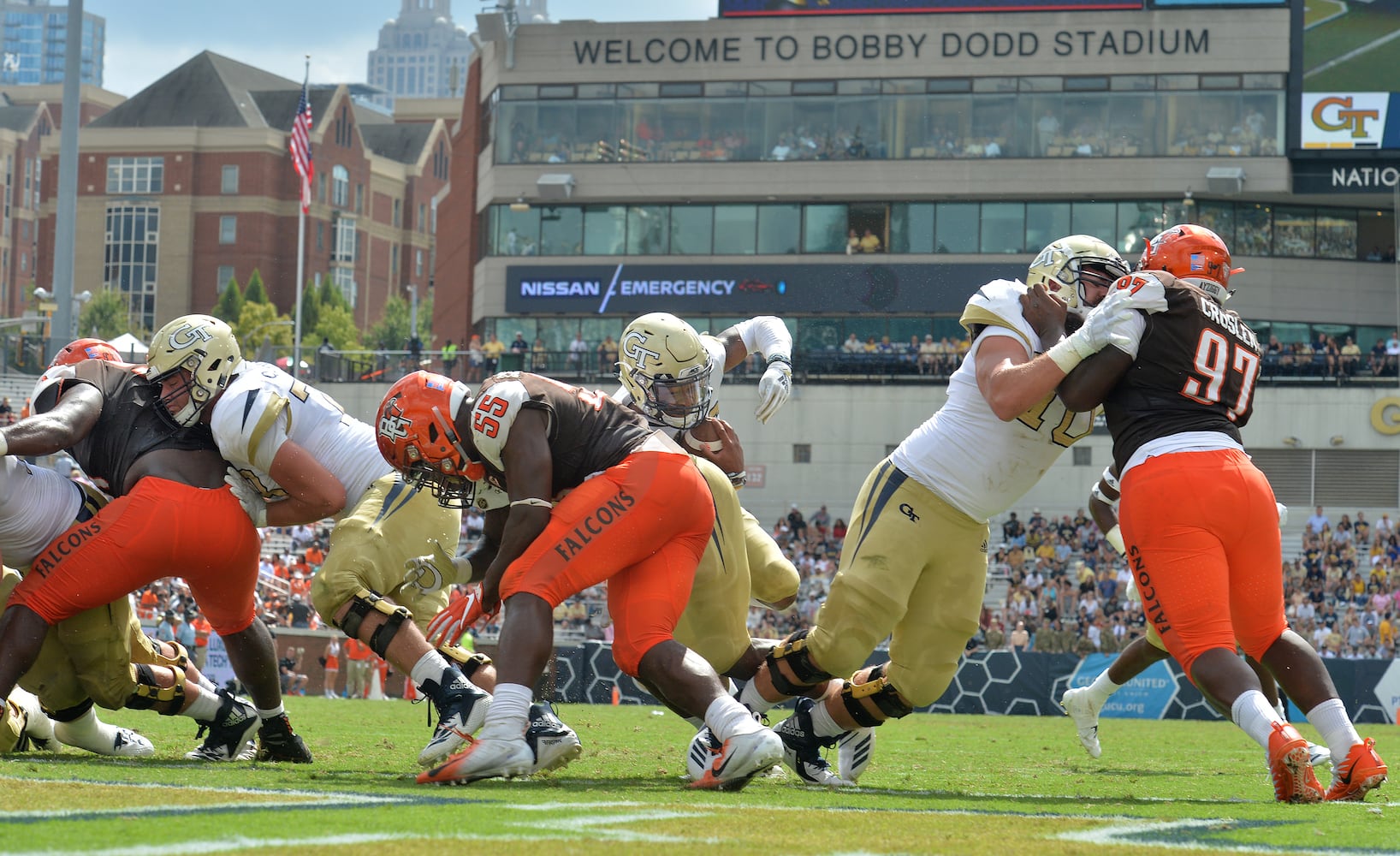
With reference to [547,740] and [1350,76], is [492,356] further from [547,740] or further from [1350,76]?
[547,740]

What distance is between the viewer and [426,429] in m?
6.41

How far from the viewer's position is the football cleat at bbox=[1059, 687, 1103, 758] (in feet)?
30.5

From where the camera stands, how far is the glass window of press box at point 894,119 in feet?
127

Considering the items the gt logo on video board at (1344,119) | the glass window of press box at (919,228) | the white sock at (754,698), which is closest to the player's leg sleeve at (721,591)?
the white sock at (754,698)

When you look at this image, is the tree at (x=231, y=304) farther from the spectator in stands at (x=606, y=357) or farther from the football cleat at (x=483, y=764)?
the football cleat at (x=483, y=764)

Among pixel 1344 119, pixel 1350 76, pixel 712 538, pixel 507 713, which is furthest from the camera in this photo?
pixel 1344 119

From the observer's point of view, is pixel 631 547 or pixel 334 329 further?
pixel 334 329

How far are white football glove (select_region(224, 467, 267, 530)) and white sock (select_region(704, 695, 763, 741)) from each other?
8.07 ft

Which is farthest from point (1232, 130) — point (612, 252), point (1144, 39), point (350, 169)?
point (350, 169)

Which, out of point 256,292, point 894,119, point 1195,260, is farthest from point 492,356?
point 256,292

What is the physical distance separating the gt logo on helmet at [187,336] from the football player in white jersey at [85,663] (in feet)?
1.57

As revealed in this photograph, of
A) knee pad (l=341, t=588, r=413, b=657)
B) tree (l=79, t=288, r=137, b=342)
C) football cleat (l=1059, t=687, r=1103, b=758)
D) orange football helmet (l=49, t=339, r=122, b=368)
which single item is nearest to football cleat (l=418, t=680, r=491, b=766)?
knee pad (l=341, t=588, r=413, b=657)

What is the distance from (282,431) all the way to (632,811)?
303 centimetres

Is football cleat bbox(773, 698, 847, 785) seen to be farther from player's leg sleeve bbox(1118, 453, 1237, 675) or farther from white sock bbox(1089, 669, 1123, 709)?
white sock bbox(1089, 669, 1123, 709)
